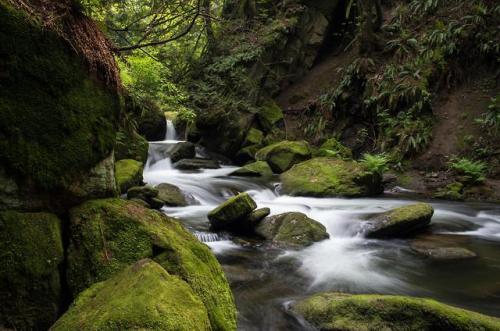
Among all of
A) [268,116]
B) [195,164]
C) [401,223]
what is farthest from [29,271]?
[268,116]

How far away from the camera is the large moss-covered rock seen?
10.7 meters

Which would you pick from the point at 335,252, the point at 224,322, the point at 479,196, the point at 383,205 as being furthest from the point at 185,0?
the point at 479,196

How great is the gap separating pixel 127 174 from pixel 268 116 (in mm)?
9182

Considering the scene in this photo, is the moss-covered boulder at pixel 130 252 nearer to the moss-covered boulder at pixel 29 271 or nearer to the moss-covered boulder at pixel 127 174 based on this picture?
the moss-covered boulder at pixel 29 271

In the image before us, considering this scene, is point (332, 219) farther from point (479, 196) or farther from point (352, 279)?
point (479, 196)

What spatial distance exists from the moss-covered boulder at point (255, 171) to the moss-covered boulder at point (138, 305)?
403 inches

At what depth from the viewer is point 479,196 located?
1032cm

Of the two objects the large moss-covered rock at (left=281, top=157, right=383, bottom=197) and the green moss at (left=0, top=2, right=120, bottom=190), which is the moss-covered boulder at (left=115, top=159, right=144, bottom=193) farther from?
the green moss at (left=0, top=2, right=120, bottom=190)

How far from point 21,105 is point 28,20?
64cm

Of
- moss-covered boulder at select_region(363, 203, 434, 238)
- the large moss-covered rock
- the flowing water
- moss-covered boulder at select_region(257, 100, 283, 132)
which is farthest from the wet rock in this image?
moss-covered boulder at select_region(363, 203, 434, 238)

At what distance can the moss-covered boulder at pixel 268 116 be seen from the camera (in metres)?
17.3

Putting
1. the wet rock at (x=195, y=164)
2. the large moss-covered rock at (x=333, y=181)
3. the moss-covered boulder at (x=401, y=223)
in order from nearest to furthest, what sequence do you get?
the moss-covered boulder at (x=401, y=223)
the large moss-covered rock at (x=333, y=181)
the wet rock at (x=195, y=164)

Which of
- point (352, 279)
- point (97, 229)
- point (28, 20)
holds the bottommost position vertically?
point (352, 279)

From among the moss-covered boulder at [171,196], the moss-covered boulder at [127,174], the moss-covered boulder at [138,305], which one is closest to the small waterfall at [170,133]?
the moss-covered boulder at [127,174]
